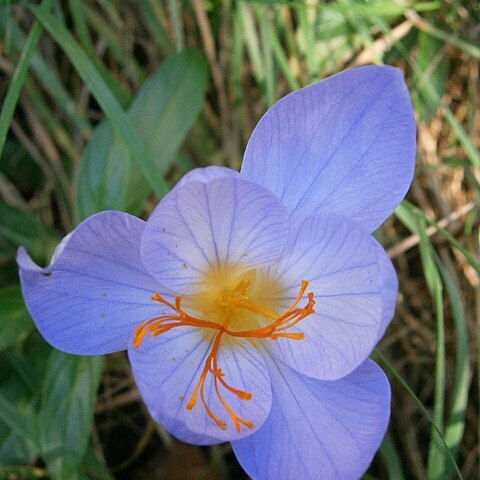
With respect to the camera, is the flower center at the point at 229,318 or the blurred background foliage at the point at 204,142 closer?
the flower center at the point at 229,318

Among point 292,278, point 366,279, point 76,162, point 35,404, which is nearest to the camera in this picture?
point 366,279

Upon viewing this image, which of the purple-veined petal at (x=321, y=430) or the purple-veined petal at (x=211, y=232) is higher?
the purple-veined petal at (x=211, y=232)

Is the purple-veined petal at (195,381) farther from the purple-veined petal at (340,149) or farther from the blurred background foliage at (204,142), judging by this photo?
the blurred background foliage at (204,142)

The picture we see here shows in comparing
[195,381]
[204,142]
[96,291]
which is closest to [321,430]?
[195,381]

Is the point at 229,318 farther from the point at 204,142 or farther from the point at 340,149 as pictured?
the point at 204,142

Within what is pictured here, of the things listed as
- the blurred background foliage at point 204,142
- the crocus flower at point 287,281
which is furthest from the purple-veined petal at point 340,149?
the blurred background foliage at point 204,142

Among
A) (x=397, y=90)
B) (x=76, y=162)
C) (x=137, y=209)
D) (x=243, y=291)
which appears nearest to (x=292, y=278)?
(x=243, y=291)

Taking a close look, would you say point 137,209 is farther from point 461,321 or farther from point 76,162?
point 461,321
